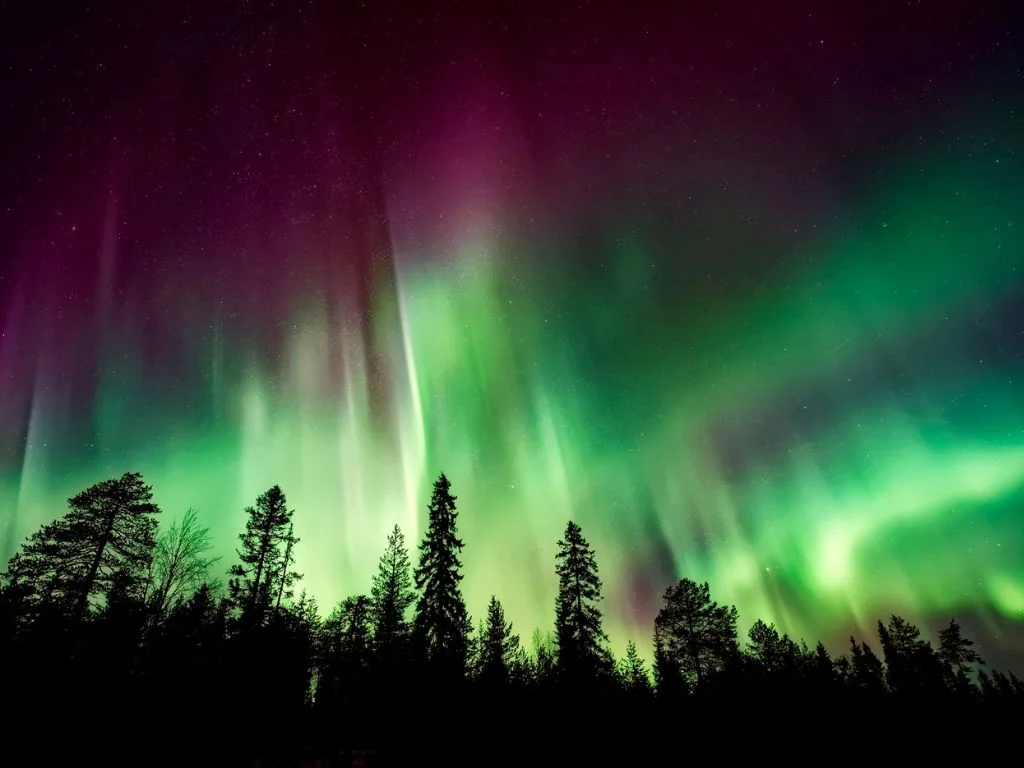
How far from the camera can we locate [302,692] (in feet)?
105

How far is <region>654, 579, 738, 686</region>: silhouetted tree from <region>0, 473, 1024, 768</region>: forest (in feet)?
24.8

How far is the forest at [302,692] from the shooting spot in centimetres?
1241

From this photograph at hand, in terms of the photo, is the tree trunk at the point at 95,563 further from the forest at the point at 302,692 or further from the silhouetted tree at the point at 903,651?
the silhouetted tree at the point at 903,651

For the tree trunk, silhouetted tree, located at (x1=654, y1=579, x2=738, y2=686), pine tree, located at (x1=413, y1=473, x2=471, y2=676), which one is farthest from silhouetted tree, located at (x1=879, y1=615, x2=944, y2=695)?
the tree trunk

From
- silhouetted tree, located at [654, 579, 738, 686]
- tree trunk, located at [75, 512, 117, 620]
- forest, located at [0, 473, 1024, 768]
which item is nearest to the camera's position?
forest, located at [0, 473, 1024, 768]

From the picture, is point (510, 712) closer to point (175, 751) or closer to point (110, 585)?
point (175, 751)

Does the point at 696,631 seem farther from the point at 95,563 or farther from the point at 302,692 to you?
the point at 95,563

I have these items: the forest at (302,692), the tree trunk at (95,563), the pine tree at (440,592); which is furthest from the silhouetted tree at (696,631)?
the tree trunk at (95,563)

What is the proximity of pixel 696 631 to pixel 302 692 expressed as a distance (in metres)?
32.8

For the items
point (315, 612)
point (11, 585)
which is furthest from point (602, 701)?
point (315, 612)

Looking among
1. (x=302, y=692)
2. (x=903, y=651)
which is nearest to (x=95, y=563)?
(x=302, y=692)

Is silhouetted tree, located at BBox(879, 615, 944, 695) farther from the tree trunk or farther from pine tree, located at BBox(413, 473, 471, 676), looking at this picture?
the tree trunk

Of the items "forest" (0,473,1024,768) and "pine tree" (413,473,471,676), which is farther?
"pine tree" (413,473,471,676)

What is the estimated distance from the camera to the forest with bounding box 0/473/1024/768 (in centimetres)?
1241
